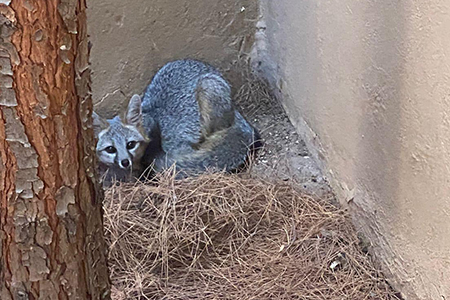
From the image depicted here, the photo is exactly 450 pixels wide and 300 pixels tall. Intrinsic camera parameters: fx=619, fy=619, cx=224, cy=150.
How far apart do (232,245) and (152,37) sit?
1686 mm

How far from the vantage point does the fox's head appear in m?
3.38

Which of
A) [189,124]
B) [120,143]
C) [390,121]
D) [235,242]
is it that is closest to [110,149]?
[120,143]

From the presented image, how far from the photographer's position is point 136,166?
3562 millimetres

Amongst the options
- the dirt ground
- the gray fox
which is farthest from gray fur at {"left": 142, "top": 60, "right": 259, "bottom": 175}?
the dirt ground

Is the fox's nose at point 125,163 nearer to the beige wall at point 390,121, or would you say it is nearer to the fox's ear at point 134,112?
the fox's ear at point 134,112

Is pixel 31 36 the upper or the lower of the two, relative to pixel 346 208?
upper

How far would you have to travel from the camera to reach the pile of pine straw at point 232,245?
2.51 metres

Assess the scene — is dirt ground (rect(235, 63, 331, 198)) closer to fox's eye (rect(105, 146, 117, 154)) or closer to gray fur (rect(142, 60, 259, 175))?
gray fur (rect(142, 60, 259, 175))

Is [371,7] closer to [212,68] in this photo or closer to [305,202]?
[305,202]

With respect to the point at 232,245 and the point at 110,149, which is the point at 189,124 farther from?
the point at 232,245

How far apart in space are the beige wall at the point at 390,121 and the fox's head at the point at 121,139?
0.98m

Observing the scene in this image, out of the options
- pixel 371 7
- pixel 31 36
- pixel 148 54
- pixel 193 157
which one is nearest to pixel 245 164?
pixel 193 157

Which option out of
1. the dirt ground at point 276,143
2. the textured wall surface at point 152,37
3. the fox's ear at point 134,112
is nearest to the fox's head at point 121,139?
the fox's ear at point 134,112

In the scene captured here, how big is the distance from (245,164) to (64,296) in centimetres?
194
